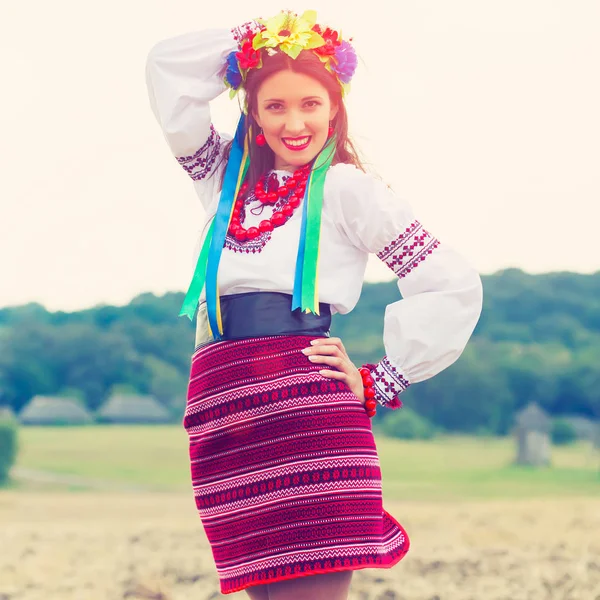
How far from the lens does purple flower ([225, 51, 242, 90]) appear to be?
216 cm

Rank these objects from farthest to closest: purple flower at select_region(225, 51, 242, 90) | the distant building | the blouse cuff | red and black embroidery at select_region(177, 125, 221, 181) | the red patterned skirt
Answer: the distant building, red and black embroidery at select_region(177, 125, 221, 181), purple flower at select_region(225, 51, 242, 90), the blouse cuff, the red patterned skirt

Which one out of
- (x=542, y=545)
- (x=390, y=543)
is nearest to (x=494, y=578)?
(x=542, y=545)

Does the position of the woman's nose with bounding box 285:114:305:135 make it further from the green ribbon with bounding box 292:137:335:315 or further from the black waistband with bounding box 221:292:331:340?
the black waistband with bounding box 221:292:331:340

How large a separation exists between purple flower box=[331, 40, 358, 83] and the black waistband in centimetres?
52

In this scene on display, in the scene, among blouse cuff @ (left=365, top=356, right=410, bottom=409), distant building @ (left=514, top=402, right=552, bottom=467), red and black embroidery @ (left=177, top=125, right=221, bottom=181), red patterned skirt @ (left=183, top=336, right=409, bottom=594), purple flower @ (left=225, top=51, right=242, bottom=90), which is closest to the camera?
red patterned skirt @ (left=183, top=336, right=409, bottom=594)

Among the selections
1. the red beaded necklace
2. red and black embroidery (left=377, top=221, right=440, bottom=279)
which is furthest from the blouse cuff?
the red beaded necklace

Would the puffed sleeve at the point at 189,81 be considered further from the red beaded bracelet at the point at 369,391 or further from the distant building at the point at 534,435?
the distant building at the point at 534,435

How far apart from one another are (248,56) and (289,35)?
10cm

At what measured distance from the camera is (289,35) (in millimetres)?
2104

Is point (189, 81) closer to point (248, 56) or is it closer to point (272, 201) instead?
point (248, 56)

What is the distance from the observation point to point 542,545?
5.41m

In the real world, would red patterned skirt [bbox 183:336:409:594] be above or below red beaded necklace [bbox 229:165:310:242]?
below

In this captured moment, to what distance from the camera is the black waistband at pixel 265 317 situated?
6.50 ft

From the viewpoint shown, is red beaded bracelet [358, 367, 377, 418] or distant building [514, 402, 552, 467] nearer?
red beaded bracelet [358, 367, 377, 418]
